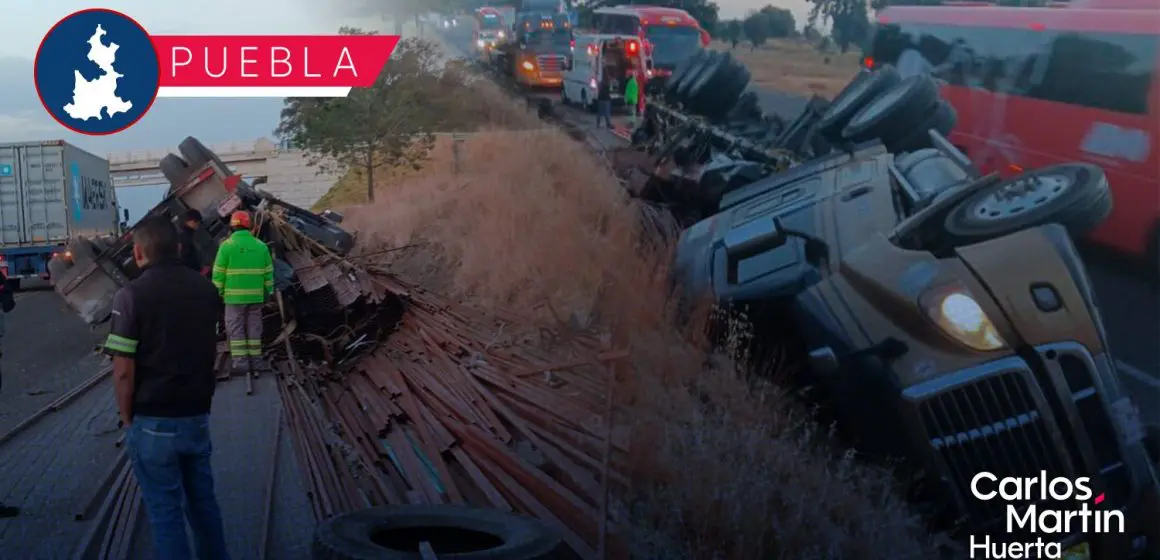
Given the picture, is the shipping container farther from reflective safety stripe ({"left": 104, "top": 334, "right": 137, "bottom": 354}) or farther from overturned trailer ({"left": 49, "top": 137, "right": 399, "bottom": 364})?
reflective safety stripe ({"left": 104, "top": 334, "right": 137, "bottom": 354})

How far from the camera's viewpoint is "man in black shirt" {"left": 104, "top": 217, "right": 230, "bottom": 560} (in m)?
4.69

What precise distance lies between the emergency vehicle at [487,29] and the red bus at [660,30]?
2081 mm

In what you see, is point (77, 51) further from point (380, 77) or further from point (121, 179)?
point (121, 179)

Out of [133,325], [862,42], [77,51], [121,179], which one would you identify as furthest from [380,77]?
[121,179]

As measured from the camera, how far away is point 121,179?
17.8 meters

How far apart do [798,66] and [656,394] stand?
4.04 m

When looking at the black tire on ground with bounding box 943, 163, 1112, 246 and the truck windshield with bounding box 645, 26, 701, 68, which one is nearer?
the black tire on ground with bounding box 943, 163, 1112, 246

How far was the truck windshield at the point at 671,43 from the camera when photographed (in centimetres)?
1378

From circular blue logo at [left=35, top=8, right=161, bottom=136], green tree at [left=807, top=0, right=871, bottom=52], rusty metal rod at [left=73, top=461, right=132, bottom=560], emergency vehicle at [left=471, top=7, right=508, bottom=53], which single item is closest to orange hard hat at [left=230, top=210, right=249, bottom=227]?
circular blue logo at [left=35, top=8, right=161, bottom=136]

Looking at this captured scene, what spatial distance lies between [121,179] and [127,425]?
46.8 ft

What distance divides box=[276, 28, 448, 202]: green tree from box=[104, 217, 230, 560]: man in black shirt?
4488mm

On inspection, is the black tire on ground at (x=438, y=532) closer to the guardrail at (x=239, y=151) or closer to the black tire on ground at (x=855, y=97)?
the black tire on ground at (x=855, y=97)

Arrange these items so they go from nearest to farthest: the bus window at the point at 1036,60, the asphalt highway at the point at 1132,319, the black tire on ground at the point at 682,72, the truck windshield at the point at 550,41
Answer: the asphalt highway at the point at 1132,319
the bus window at the point at 1036,60
the black tire on ground at the point at 682,72
the truck windshield at the point at 550,41

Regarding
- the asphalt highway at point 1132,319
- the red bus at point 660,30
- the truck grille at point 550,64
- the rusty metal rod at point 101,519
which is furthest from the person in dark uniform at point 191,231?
the truck grille at point 550,64
